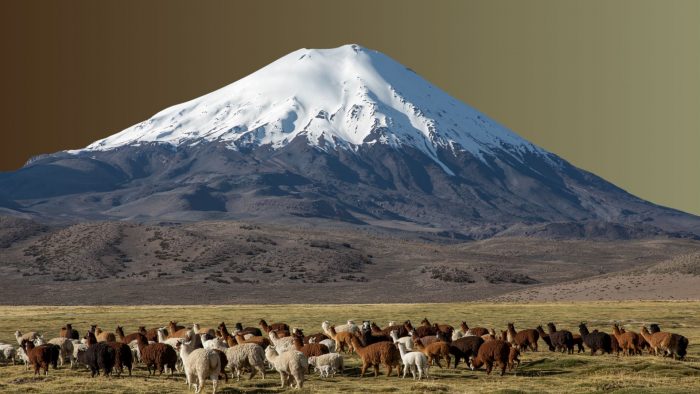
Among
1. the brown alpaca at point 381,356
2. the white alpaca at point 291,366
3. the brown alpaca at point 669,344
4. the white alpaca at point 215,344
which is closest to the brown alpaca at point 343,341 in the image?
the brown alpaca at point 381,356

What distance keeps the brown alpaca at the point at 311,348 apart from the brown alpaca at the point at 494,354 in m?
5.35

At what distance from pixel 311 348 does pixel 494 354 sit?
20.5 ft

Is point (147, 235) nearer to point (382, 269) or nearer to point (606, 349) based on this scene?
point (382, 269)

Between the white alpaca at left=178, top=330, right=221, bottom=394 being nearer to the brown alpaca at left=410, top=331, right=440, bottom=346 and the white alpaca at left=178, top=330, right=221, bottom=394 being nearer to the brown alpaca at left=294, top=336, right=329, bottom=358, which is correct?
the brown alpaca at left=294, top=336, right=329, bottom=358

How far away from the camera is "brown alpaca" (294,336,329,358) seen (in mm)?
30688

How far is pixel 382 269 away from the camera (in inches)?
5384

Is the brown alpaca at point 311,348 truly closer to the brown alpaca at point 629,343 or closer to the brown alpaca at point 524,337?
the brown alpaca at point 524,337

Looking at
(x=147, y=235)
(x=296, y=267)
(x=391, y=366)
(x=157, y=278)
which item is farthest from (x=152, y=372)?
(x=147, y=235)

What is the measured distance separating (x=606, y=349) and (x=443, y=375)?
966 centimetres

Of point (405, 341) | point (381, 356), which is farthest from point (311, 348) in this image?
point (405, 341)

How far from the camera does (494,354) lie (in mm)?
29750

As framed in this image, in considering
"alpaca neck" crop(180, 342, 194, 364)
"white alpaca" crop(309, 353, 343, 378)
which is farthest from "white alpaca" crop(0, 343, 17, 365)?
"white alpaca" crop(309, 353, 343, 378)

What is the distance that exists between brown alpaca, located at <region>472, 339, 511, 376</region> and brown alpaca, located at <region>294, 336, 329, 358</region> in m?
5.35

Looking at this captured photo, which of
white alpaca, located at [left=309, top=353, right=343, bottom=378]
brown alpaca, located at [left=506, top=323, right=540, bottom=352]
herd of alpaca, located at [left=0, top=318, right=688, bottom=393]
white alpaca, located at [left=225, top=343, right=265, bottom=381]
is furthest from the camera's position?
brown alpaca, located at [left=506, top=323, right=540, bottom=352]
